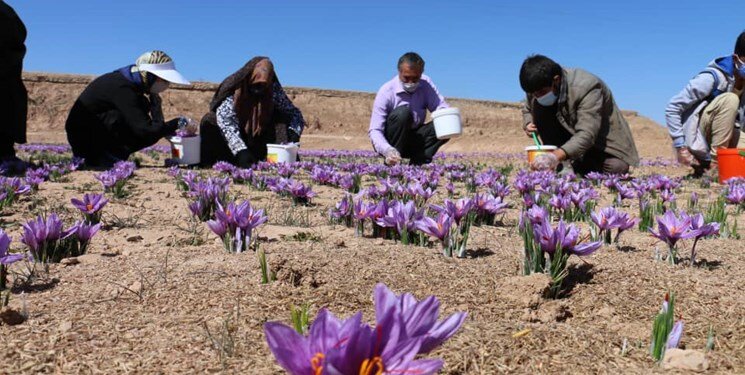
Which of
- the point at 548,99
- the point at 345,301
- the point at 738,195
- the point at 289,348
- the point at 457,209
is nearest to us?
the point at 289,348

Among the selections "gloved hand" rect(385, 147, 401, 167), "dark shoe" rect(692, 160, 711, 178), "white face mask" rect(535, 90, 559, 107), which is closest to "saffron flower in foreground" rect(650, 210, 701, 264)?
"white face mask" rect(535, 90, 559, 107)

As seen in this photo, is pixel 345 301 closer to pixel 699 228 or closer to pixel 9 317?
pixel 9 317

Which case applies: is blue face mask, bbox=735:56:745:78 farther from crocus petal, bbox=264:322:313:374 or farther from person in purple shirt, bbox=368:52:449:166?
crocus petal, bbox=264:322:313:374

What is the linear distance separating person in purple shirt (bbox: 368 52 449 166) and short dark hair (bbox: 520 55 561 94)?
5.70ft

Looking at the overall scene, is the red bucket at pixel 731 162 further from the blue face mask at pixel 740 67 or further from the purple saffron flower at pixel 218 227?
the purple saffron flower at pixel 218 227

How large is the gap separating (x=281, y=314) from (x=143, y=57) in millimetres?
5693

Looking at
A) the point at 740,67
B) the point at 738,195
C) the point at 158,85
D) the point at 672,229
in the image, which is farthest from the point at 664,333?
the point at 158,85

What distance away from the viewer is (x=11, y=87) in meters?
6.17

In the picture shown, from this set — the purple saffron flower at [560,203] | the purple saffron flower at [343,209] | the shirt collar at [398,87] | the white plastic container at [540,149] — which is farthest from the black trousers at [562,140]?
the purple saffron flower at [343,209]

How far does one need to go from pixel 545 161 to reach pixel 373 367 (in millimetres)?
4868

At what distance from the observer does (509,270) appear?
6.72 ft

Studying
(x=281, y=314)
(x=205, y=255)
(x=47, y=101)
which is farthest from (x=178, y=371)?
(x=47, y=101)

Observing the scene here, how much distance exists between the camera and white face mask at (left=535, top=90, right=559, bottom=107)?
5.67 m

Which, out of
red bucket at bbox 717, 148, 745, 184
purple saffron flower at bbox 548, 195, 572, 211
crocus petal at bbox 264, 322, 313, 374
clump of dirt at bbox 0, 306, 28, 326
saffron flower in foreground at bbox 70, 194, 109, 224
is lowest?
clump of dirt at bbox 0, 306, 28, 326
